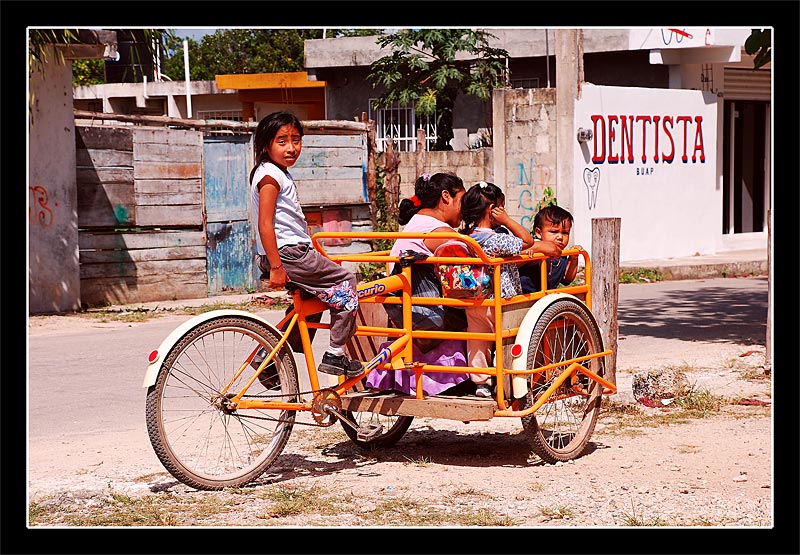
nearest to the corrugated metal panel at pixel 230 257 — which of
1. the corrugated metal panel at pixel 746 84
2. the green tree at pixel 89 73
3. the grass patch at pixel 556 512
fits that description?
the grass patch at pixel 556 512

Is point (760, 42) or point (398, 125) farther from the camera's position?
point (398, 125)

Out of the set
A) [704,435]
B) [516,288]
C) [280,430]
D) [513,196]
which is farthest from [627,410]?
[513,196]

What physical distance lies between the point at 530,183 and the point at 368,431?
12647 millimetres

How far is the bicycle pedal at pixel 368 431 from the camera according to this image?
6.14 metres

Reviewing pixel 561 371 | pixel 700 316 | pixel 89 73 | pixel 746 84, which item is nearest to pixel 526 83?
pixel 746 84

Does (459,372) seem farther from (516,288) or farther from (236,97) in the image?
(236,97)

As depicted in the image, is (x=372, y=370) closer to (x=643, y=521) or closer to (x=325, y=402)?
(x=325, y=402)

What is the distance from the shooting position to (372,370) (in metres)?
6.00

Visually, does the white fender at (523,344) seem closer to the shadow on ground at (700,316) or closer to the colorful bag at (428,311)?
the colorful bag at (428,311)

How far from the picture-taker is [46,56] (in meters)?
13.0

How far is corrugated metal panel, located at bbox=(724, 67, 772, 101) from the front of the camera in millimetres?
22255

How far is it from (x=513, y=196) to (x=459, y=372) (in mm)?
12919

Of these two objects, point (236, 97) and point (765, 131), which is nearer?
point (765, 131)

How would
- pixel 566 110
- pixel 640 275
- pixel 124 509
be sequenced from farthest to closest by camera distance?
pixel 566 110 < pixel 640 275 < pixel 124 509
